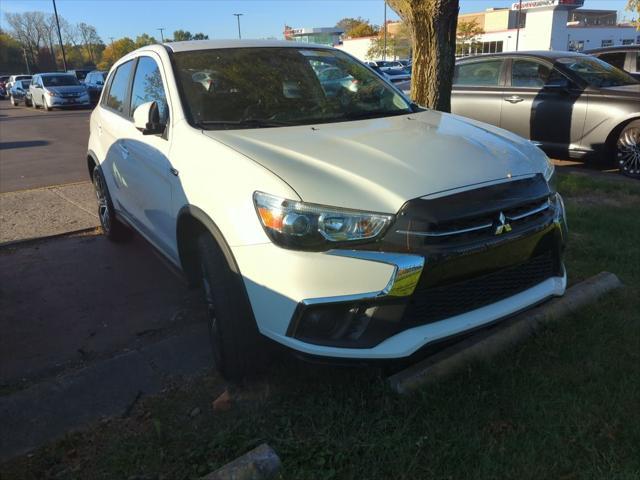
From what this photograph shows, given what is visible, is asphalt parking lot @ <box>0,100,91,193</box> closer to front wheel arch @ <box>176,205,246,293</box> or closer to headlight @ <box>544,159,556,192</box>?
front wheel arch @ <box>176,205,246,293</box>

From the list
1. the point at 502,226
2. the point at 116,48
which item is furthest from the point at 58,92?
the point at 116,48

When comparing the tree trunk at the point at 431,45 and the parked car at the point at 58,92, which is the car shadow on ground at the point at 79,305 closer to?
the tree trunk at the point at 431,45

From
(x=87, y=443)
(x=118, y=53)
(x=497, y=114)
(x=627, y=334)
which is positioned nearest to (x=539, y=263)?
(x=627, y=334)

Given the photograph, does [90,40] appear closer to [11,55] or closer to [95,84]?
[11,55]

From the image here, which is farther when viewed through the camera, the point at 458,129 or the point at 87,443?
the point at 458,129

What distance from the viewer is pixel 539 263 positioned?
2.97m

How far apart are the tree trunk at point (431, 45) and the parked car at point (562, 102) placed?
2.33 metres

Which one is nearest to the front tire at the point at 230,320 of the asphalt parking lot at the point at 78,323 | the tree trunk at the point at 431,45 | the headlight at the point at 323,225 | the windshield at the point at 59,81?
the headlight at the point at 323,225

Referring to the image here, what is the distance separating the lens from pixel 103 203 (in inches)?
217

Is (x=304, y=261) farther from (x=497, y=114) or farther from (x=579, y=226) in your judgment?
(x=497, y=114)

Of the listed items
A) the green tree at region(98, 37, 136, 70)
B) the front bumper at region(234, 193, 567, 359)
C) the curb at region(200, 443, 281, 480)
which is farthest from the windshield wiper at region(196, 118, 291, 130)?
the green tree at region(98, 37, 136, 70)

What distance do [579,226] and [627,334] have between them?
2.15m

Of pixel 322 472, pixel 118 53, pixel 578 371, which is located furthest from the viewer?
pixel 118 53

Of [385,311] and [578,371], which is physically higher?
[385,311]
